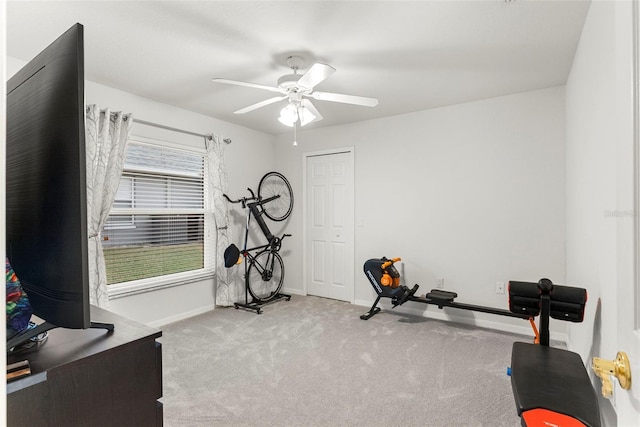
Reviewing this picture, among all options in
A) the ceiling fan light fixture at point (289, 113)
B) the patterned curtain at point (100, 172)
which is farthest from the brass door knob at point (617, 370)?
the patterned curtain at point (100, 172)

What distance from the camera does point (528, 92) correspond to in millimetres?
3307

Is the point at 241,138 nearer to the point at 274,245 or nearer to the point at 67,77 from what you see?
the point at 274,245

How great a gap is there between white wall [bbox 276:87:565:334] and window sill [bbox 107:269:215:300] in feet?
6.80

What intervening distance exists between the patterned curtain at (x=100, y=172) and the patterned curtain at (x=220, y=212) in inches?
41.5

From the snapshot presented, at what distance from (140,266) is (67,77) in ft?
11.0

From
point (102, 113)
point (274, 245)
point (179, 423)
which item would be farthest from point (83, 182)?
point (274, 245)

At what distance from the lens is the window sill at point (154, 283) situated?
10.7 feet

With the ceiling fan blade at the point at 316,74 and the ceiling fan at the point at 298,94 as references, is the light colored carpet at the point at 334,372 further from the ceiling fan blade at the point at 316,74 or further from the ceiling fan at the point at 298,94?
the ceiling fan blade at the point at 316,74

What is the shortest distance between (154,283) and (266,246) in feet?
5.04

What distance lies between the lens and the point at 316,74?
7.08 ft

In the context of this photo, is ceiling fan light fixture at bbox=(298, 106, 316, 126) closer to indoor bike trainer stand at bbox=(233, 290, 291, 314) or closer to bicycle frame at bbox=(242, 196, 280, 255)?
bicycle frame at bbox=(242, 196, 280, 255)

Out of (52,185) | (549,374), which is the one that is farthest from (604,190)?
(52,185)

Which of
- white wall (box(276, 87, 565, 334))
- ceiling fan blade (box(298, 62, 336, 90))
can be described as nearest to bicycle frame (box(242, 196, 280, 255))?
white wall (box(276, 87, 565, 334))

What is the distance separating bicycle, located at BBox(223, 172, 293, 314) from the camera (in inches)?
174
